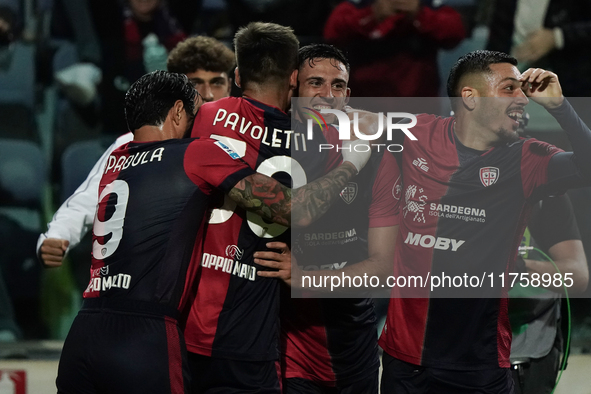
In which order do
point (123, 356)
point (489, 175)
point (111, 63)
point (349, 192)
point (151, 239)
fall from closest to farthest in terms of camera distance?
point (123, 356), point (151, 239), point (489, 175), point (349, 192), point (111, 63)

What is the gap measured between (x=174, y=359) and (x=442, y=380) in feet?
3.96

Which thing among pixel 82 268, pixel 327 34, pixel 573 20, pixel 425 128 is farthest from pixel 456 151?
pixel 82 268

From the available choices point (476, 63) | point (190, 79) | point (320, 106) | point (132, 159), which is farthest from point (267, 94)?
point (190, 79)

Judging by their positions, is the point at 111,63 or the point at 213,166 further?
the point at 111,63

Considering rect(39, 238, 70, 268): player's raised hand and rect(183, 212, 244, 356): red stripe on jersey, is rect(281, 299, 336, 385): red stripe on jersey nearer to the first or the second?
rect(183, 212, 244, 356): red stripe on jersey

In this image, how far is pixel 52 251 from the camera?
10.0ft

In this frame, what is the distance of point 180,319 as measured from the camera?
107 inches

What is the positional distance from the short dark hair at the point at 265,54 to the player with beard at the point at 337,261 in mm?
213

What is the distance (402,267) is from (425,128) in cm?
69

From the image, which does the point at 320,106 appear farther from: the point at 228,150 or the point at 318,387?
the point at 318,387

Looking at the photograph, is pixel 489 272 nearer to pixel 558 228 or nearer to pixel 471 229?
pixel 471 229

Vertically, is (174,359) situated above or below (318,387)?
above

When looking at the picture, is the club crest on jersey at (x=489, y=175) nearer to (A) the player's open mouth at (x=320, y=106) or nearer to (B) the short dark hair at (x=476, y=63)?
(B) the short dark hair at (x=476, y=63)

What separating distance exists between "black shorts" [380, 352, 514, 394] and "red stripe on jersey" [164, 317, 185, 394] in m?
0.99
